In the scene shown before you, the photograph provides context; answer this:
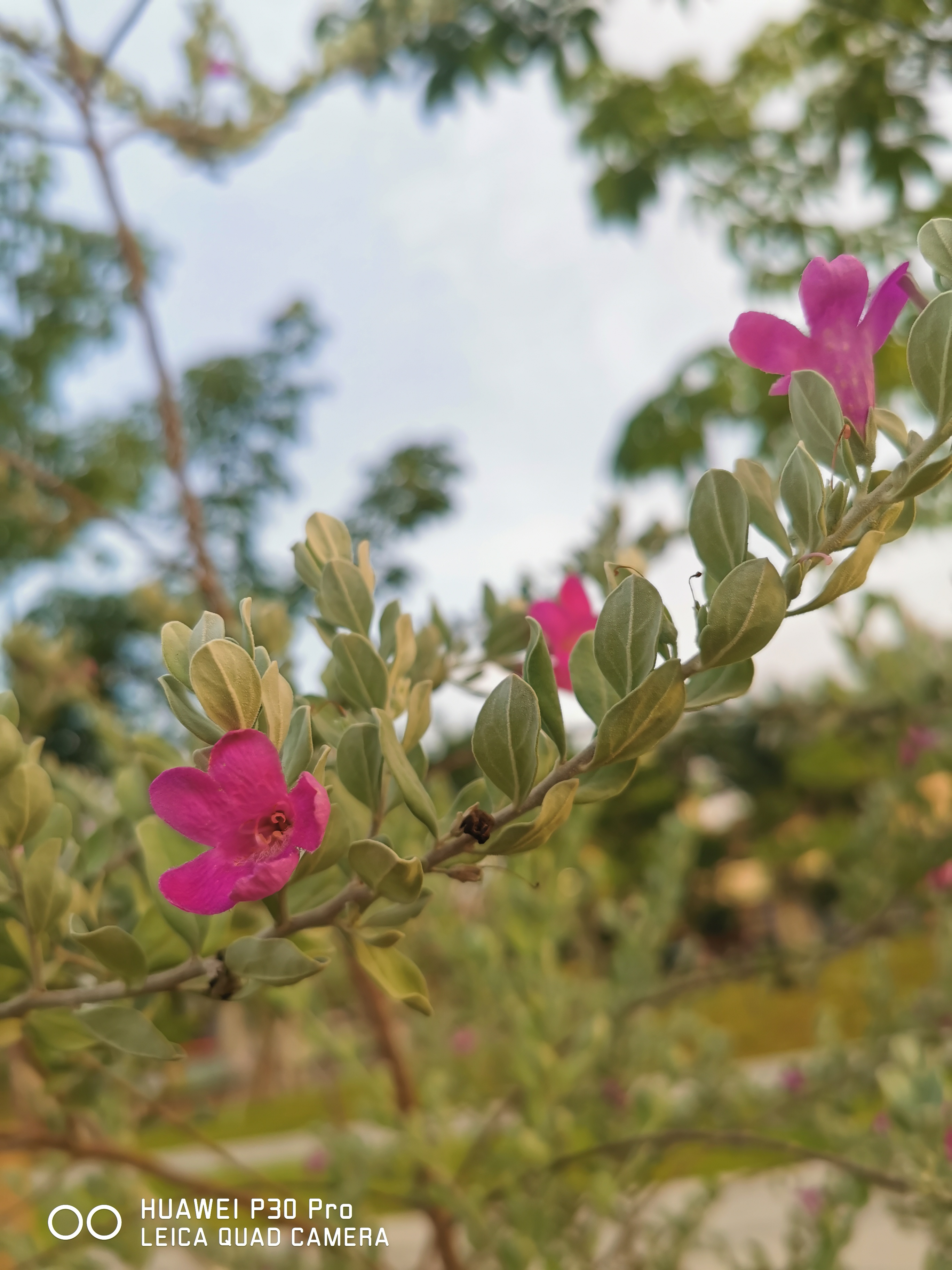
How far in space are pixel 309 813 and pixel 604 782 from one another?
0.36ft

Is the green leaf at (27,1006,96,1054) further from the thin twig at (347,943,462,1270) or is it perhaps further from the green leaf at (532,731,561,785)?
the thin twig at (347,943,462,1270)

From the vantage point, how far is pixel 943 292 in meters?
0.32

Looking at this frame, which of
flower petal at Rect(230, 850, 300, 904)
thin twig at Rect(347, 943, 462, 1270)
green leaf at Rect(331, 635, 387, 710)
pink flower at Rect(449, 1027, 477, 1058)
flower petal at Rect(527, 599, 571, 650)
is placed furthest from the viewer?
pink flower at Rect(449, 1027, 477, 1058)

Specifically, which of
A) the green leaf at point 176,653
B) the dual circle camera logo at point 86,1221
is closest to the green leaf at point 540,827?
the green leaf at point 176,653

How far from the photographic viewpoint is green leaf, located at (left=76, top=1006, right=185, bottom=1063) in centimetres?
35

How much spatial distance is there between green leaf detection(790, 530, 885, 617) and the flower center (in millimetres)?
188

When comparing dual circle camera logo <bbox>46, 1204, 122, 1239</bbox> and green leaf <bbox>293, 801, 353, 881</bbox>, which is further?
dual circle camera logo <bbox>46, 1204, 122, 1239</bbox>

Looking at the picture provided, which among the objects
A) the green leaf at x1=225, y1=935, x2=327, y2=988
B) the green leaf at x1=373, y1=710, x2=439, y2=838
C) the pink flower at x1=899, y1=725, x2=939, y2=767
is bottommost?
the green leaf at x1=225, y1=935, x2=327, y2=988

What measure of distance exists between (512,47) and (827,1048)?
6.31 ft

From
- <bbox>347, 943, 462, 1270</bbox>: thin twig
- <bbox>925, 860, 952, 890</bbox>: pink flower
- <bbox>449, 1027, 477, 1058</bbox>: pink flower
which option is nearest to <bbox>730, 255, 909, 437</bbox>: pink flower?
<bbox>347, 943, 462, 1270</bbox>: thin twig

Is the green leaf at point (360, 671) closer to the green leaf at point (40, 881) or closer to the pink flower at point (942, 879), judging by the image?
the green leaf at point (40, 881)

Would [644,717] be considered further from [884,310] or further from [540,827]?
[884,310]

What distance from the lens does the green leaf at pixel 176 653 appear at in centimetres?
31

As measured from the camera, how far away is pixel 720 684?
0.34m
